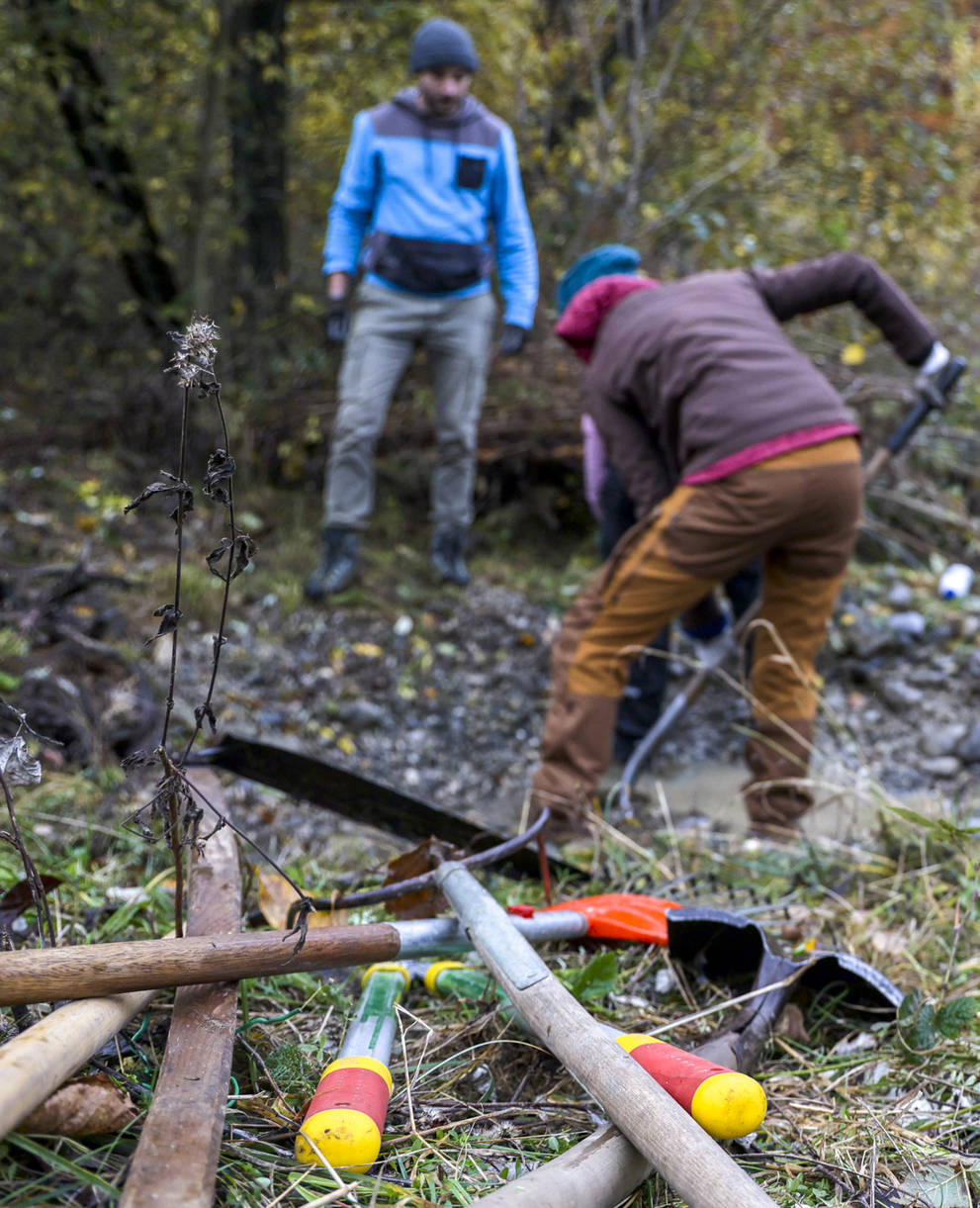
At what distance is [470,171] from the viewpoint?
4.26 meters

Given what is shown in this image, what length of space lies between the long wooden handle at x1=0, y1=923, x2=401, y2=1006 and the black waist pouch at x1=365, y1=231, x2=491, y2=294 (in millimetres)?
3473

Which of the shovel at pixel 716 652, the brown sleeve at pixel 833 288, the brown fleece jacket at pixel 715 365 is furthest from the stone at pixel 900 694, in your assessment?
the brown sleeve at pixel 833 288

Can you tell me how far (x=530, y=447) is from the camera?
526 cm

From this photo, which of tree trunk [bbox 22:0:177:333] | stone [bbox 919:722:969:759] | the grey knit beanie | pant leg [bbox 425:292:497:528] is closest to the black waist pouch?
pant leg [bbox 425:292:497:528]

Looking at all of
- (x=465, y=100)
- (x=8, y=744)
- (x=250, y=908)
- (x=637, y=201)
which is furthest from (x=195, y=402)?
(x=8, y=744)

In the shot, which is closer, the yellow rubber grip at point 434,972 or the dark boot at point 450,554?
the yellow rubber grip at point 434,972

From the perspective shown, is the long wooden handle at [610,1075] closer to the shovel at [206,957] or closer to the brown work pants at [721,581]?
the shovel at [206,957]

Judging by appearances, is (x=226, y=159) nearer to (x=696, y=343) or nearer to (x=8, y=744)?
(x=696, y=343)

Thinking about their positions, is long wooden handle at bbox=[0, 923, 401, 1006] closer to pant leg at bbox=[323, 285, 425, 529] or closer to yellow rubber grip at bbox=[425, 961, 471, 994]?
yellow rubber grip at bbox=[425, 961, 471, 994]

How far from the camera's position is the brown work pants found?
277cm

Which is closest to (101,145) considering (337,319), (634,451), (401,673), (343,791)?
(337,319)

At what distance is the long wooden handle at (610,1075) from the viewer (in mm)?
943

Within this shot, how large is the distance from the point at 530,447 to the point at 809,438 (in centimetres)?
260

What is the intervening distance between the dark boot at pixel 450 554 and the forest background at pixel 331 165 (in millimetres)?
978
